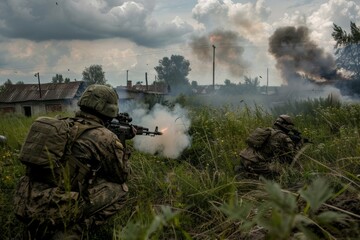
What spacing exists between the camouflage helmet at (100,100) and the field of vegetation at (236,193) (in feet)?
3.20

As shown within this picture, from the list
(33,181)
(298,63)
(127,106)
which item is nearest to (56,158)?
(33,181)

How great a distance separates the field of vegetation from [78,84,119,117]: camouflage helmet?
975mm

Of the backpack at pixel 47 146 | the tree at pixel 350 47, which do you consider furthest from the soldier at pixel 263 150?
the tree at pixel 350 47

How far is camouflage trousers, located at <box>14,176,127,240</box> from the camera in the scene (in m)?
2.89

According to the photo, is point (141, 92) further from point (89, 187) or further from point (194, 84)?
point (194, 84)

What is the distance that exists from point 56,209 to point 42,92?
3894 cm

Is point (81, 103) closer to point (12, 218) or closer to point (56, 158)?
point (56, 158)

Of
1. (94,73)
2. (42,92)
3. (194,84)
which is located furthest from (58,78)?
(42,92)

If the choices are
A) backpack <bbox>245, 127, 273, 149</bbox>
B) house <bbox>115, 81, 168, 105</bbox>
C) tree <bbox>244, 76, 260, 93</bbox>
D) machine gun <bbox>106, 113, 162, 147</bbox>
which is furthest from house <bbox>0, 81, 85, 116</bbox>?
machine gun <bbox>106, 113, 162, 147</bbox>

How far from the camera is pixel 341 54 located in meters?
22.8

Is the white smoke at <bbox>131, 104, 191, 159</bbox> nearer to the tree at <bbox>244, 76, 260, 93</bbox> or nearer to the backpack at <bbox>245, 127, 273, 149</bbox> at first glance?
the backpack at <bbox>245, 127, 273, 149</bbox>

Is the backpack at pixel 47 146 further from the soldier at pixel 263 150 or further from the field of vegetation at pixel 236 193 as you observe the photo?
the soldier at pixel 263 150

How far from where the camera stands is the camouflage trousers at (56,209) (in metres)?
2.89

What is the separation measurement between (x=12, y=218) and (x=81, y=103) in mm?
1295
